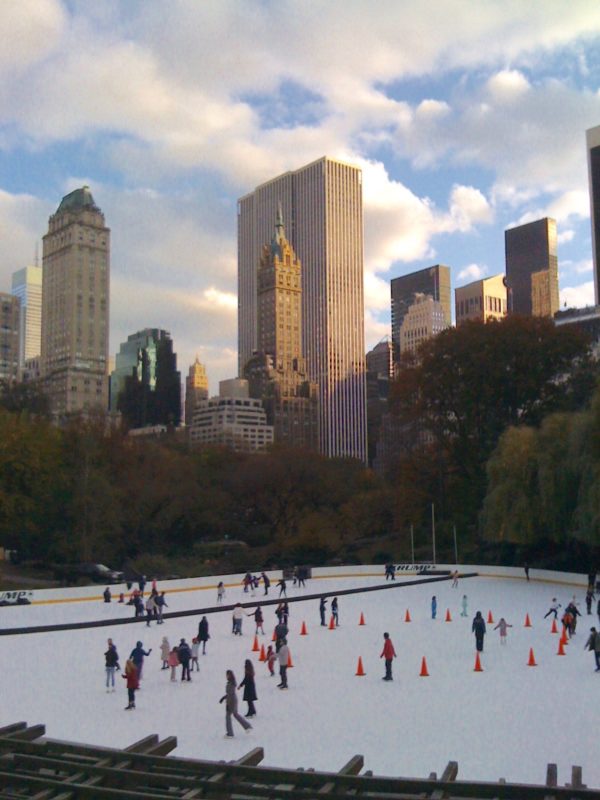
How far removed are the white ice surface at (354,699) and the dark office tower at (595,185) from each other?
17590 centimetres

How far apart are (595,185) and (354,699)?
627 ft

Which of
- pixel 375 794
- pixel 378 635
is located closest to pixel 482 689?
pixel 378 635

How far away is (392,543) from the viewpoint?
6562 cm

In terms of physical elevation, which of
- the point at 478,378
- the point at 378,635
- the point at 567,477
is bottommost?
the point at 378,635

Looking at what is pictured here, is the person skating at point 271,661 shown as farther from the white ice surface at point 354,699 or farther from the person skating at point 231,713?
the person skating at point 231,713

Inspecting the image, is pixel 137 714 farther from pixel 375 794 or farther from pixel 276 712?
pixel 375 794

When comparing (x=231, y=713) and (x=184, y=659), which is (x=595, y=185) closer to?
(x=184, y=659)

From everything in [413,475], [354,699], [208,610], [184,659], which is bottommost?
[208,610]

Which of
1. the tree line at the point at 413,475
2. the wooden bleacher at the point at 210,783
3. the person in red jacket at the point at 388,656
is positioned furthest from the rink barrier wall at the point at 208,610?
the wooden bleacher at the point at 210,783

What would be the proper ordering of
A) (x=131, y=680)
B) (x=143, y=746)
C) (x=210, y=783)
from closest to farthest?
(x=210, y=783)
(x=143, y=746)
(x=131, y=680)

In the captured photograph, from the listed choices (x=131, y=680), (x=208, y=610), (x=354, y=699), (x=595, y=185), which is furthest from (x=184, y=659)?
(x=595, y=185)

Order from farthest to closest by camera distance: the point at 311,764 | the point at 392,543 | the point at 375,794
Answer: the point at 392,543, the point at 311,764, the point at 375,794

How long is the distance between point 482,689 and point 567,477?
26072mm

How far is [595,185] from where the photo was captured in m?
188
